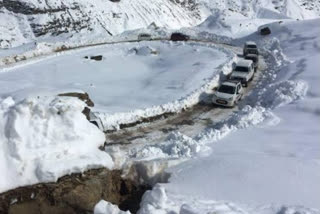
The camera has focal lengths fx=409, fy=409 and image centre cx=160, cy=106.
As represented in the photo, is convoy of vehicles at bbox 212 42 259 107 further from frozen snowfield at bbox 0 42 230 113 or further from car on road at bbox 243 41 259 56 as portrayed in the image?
frozen snowfield at bbox 0 42 230 113

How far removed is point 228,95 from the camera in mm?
27922

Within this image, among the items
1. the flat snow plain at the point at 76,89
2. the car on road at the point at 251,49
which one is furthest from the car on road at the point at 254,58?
the car on road at the point at 251,49

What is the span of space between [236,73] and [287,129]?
11.8m

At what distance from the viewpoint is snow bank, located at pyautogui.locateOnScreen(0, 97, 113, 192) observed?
1338 cm

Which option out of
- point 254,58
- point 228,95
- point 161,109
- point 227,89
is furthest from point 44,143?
point 254,58

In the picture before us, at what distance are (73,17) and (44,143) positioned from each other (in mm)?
84591

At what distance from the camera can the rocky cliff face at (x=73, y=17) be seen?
8669 centimetres

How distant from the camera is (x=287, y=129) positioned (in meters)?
21.6

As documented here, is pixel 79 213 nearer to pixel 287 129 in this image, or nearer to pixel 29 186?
pixel 29 186

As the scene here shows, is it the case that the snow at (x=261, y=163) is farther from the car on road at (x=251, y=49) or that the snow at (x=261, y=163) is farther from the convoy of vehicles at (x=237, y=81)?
the car on road at (x=251, y=49)

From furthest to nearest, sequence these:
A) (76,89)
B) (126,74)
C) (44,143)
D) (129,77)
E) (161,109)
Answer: (126,74)
(129,77)
(161,109)
(76,89)
(44,143)

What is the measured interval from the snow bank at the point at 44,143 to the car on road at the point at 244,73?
733 inches

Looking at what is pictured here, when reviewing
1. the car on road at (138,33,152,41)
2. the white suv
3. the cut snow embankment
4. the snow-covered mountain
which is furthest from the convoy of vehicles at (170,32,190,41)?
the snow-covered mountain

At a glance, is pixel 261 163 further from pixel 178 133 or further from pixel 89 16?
pixel 89 16
